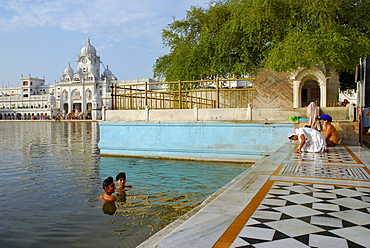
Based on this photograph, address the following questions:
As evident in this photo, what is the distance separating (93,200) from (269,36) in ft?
43.0

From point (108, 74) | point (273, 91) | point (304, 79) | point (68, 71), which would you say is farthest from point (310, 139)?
point (68, 71)

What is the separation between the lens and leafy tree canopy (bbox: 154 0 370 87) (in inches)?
548

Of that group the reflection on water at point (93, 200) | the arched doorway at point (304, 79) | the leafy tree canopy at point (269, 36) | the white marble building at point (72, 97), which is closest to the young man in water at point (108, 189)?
the reflection on water at point (93, 200)

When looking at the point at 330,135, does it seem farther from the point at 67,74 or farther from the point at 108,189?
the point at 67,74

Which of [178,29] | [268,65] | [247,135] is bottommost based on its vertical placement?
[247,135]

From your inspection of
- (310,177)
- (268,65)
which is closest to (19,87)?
(268,65)

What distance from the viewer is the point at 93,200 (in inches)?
276

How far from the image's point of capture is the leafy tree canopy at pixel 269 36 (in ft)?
45.7

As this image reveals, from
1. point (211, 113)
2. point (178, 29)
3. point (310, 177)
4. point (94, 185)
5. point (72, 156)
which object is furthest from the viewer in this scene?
point (178, 29)

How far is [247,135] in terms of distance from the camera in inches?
452

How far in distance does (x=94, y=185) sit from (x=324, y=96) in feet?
37.6

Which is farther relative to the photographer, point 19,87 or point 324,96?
point 19,87

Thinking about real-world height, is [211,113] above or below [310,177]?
above

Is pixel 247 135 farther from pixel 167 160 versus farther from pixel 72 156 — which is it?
pixel 72 156
